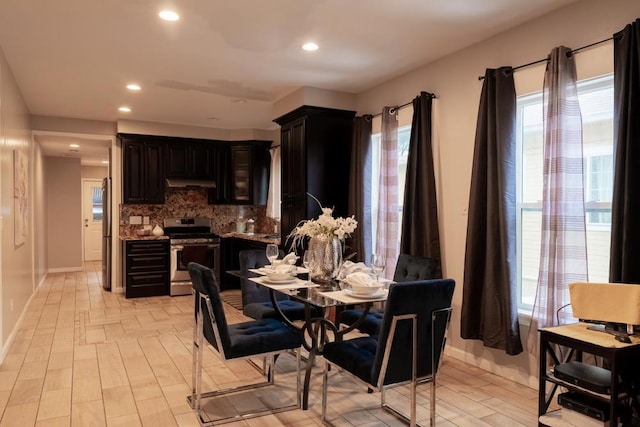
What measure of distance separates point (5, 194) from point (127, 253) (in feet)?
8.94

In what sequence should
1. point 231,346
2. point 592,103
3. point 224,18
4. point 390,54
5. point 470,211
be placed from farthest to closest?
point 390,54 → point 470,211 → point 224,18 → point 592,103 → point 231,346

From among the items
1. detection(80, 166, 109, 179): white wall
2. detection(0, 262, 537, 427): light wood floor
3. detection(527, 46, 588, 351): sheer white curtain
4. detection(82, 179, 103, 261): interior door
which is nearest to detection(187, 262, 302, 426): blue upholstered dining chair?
detection(0, 262, 537, 427): light wood floor

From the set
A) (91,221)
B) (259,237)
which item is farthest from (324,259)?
(91,221)

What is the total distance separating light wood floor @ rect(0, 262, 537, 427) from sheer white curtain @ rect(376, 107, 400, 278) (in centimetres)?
119

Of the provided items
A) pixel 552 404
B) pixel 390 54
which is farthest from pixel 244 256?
pixel 552 404

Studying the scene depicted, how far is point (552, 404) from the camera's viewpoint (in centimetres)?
300

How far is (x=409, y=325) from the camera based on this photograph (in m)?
2.32

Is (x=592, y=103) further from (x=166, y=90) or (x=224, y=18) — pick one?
(x=166, y=90)

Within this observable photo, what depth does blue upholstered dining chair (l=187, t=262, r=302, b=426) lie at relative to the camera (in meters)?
2.62

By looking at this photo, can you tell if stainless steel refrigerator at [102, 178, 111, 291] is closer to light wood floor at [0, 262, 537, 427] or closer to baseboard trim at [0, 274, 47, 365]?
baseboard trim at [0, 274, 47, 365]

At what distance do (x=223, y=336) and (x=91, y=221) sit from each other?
400 inches

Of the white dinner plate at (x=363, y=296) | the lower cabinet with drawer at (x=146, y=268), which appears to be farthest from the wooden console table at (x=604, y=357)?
the lower cabinet with drawer at (x=146, y=268)

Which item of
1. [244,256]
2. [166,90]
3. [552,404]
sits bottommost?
[552,404]

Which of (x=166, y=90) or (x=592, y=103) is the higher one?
(x=166, y=90)
